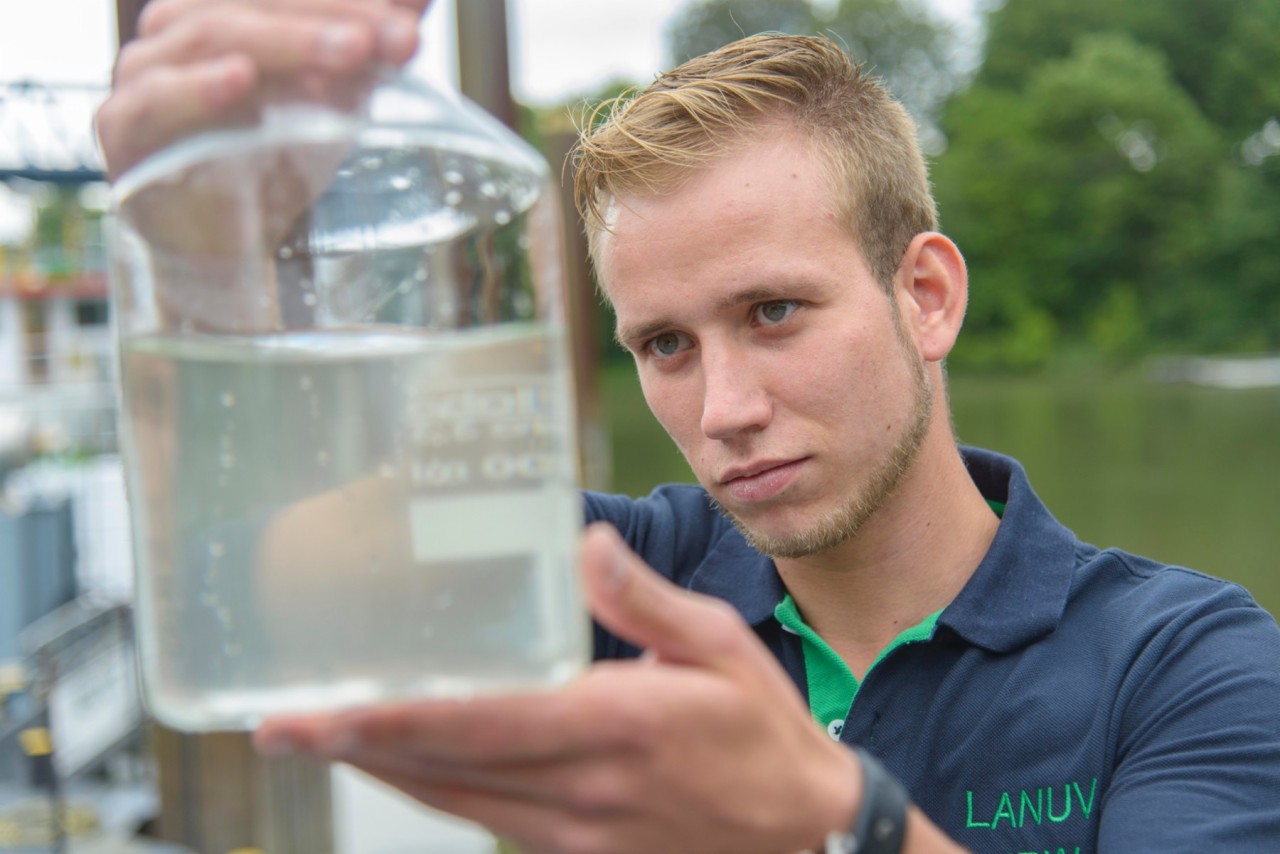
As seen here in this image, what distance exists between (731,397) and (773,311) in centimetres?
12

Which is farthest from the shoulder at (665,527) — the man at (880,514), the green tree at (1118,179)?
the green tree at (1118,179)

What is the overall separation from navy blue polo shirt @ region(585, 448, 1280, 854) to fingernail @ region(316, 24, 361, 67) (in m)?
0.98

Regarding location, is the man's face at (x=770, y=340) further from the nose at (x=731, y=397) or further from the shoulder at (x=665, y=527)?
the shoulder at (x=665, y=527)

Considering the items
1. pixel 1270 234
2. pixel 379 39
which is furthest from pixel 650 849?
pixel 1270 234

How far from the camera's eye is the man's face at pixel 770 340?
4.40 ft

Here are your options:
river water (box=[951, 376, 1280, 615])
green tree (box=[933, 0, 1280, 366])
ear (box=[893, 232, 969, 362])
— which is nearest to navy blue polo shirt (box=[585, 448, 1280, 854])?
ear (box=[893, 232, 969, 362])

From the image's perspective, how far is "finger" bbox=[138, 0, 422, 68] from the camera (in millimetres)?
724

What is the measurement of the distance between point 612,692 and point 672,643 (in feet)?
0.16

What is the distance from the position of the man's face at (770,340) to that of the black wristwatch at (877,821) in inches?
23.8

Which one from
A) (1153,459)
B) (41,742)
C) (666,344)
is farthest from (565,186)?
(1153,459)

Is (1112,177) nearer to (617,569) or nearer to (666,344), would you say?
(666,344)

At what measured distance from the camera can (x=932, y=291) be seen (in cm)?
159

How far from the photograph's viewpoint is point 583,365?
6504 millimetres

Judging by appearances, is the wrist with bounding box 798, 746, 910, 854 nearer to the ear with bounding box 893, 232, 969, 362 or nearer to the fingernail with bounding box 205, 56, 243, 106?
the fingernail with bounding box 205, 56, 243, 106
